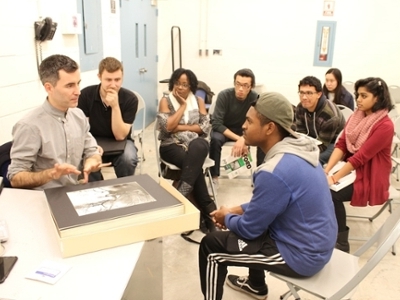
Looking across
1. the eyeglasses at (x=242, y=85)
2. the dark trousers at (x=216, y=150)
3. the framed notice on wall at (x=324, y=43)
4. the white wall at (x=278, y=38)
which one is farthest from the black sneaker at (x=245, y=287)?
Result: the framed notice on wall at (x=324, y=43)

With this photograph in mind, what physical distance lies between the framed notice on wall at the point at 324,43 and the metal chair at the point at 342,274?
14.0 ft

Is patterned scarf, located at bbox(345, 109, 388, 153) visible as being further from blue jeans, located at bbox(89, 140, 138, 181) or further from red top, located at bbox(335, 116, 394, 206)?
blue jeans, located at bbox(89, 140, 138, 181)

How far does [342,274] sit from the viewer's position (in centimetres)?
160

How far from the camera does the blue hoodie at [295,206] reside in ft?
4.87

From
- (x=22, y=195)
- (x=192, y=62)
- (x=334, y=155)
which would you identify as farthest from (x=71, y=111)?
(x=192, y=62)

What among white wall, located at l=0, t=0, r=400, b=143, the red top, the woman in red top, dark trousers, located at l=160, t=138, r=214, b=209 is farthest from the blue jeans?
white wall, located at l=0, t=0, r=400, b=143

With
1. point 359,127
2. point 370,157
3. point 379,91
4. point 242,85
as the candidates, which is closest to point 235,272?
point 370,157

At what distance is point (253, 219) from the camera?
5.15ft

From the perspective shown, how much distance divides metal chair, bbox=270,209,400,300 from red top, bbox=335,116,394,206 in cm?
77

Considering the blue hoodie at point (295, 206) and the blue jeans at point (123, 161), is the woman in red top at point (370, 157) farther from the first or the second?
the blue jeans at point (123, 161)

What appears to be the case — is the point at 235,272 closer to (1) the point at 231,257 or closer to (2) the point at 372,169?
(1) the point at 231,257

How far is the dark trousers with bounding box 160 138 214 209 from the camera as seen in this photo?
9.06 ft

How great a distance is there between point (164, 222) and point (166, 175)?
6.05ft

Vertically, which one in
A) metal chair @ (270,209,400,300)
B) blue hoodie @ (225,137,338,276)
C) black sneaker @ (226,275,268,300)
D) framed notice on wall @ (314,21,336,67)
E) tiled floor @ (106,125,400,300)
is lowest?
tiled floor @ (106,125,400,300)
